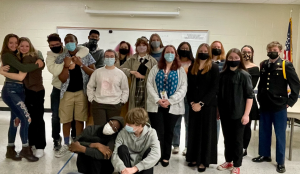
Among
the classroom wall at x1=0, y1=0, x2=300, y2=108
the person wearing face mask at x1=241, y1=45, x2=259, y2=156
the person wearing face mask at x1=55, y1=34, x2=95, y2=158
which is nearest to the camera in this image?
the person wearing face mask at x1=55, y1=34, x2=95, y2=158

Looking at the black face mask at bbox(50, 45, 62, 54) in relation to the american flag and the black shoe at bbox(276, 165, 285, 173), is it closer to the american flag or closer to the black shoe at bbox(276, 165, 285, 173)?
the black shoe at bbox(276, 165, 285, 173)

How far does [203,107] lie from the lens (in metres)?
2.48

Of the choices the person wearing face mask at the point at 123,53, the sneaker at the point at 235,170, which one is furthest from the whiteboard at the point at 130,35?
the sneaker at the point at 235,170

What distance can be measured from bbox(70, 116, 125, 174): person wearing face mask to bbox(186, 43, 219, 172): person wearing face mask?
2.80 ft

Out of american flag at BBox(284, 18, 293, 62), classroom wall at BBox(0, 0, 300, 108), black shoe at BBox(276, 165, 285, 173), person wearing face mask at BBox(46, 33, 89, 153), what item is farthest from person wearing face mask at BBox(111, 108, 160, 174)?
american flag at BBox(284, 18, 293, 62)

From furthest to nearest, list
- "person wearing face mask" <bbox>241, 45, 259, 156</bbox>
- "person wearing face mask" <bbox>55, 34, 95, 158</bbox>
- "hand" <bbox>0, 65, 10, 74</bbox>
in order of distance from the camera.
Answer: "person wearing face mask" <bbox>241, 45, 259, 156</bbox> < "person wearing face mask" <bbox>55, 34, 95, 158</bbox> < "hand" <bbox>0, 65, 10, 74</bbox>

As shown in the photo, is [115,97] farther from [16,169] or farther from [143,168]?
[16,169]

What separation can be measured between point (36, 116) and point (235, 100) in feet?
7.56

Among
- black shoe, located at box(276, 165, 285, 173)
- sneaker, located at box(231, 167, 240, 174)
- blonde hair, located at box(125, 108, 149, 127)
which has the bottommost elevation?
black shoe, located at box(276, 165, 285, 173)

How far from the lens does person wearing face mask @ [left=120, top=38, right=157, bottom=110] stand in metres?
2.75

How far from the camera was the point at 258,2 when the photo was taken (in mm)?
5000

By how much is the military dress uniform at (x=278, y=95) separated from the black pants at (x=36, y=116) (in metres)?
2.64

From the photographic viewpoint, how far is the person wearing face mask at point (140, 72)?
2.75 meters

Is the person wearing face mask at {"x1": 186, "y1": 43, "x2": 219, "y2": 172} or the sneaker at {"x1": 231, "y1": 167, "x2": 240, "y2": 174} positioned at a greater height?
the person wearing face mask at {"x1": 186, "y1": 43, "x2": 219, "y2": 172}
